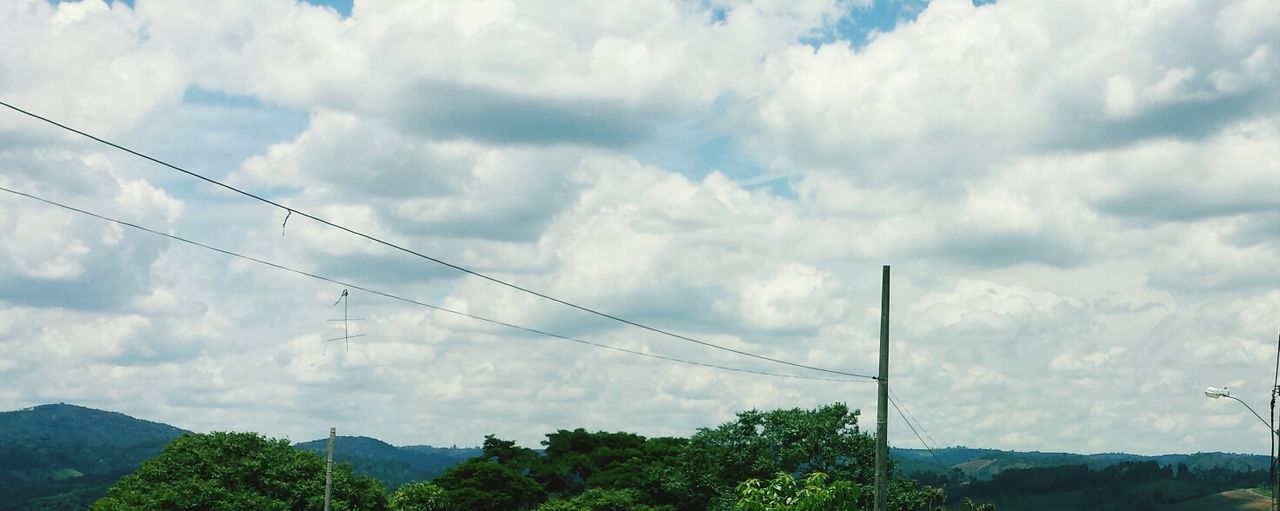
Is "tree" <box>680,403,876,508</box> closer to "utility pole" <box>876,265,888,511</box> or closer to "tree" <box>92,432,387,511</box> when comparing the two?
"tree" <box>92,432,387,511</box>

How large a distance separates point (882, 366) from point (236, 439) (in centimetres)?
4408

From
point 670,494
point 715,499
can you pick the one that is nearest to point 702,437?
point 715,499

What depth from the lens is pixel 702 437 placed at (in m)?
70.9

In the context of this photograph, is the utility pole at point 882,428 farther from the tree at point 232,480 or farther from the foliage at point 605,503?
the foliage at point 605,503

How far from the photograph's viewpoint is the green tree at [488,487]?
96.8 metres

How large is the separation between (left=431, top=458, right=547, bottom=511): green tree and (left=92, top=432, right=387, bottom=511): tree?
31.4m

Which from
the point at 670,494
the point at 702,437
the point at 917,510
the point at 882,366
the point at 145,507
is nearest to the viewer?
the point at 882,366

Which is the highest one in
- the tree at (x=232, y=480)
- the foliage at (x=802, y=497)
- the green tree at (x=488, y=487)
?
the foliage at (x=802, y=497)

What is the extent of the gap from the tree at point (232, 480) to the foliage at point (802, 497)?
3355 centimetres

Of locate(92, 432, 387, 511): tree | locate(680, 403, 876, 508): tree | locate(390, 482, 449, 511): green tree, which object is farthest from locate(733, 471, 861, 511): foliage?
locate(390, 482, 449, 511): green tree

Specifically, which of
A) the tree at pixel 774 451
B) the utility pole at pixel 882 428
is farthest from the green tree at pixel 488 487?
the utility pole at pixel 882 428

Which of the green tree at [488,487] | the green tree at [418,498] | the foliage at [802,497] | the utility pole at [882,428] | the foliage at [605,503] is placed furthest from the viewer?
the green tree at [488,487]

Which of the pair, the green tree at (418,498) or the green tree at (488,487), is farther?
the green tree at (488,487)

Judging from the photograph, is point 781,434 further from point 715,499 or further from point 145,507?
point 145,507
